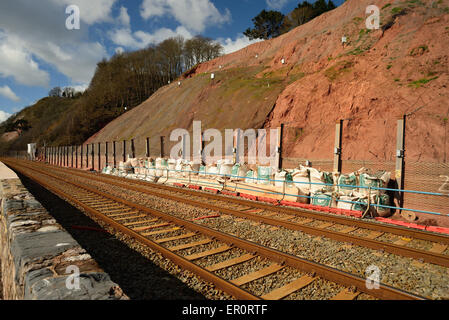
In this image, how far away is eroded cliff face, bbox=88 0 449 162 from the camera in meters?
13.3

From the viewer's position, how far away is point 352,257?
4.54 m

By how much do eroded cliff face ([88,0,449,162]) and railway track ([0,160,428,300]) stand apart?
27.7 ft

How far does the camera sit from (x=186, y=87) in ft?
130

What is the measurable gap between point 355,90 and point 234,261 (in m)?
16.9

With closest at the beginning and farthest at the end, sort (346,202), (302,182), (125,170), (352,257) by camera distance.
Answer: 1. (352,257)
2. (346,202)
3. (302,182)
4. (125,170)

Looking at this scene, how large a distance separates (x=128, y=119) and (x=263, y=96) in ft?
98.0

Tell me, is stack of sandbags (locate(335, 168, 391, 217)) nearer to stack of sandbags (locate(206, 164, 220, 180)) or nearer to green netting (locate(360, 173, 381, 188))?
green netting (locate(360, 173, 381, 188))

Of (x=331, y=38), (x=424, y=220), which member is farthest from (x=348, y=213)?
(x=331, y=38)

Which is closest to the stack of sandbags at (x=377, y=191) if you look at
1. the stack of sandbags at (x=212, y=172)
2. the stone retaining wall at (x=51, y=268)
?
the stack of sandbags at (x=212, y=172)

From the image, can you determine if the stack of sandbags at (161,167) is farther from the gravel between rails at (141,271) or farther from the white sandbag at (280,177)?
the gravel between rails at (141,271)

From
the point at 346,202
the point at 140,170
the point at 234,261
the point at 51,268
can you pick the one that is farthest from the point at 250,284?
the point at 140,170

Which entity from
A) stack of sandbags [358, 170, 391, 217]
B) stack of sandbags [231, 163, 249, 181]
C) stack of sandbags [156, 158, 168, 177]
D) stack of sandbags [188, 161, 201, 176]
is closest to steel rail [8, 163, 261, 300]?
stack of sandbags [358, 170, 391, 217]

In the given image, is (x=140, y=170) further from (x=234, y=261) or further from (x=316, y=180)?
(x=234, y=261)
